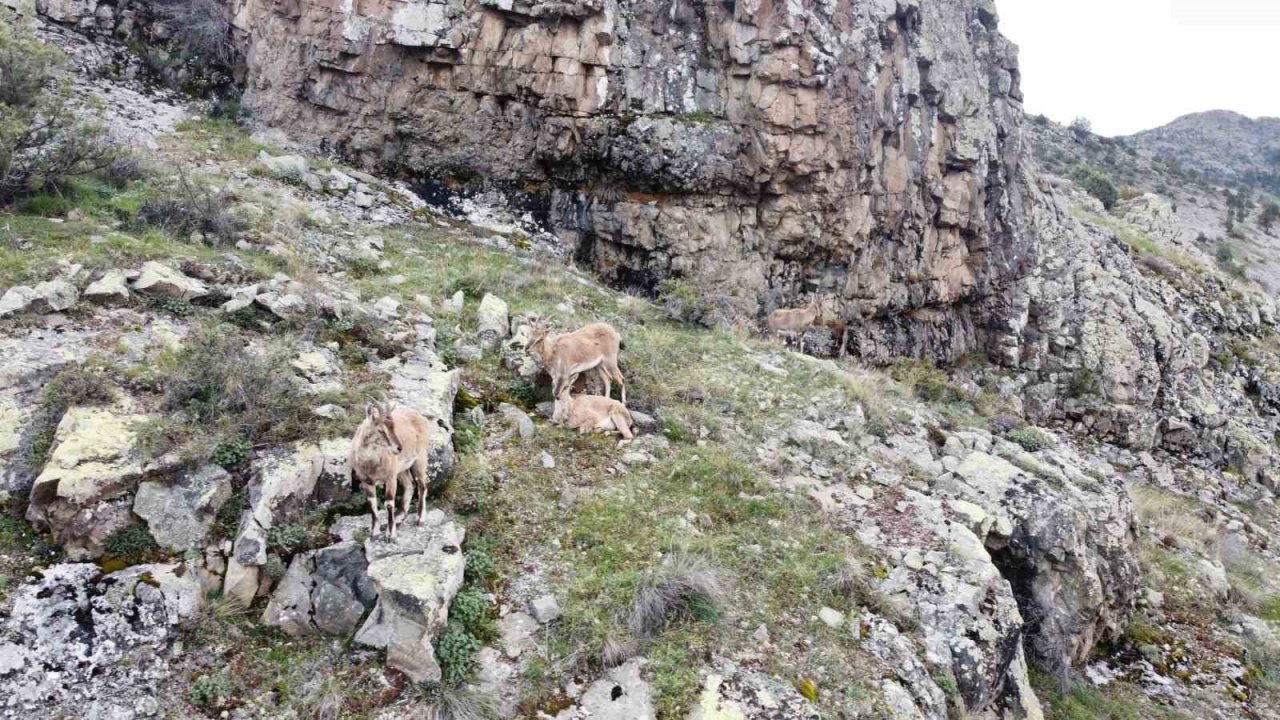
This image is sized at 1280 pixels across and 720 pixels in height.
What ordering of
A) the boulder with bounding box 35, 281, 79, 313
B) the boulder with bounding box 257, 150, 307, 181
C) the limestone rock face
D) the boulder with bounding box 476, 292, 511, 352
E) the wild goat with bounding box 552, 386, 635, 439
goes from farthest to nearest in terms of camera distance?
the limestone rock face → the boulder with bounding box 257, 150, 307, 181 → the boulder with bounding box 476, 292, 511, 352 → the wild goat with bounding box 552, 386, 635, 439 → the boulder with bounding box 35, 281, 79, 313

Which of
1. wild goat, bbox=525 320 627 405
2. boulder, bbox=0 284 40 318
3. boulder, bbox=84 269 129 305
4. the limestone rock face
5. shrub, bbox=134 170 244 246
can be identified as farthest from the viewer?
the limestone rock face

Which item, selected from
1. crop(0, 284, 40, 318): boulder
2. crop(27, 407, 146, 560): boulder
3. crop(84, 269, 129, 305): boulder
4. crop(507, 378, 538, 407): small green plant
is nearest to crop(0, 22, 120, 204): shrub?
crop(84, 269, 129, 305): boulder

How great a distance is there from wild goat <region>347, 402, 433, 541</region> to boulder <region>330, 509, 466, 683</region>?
8.5 inches

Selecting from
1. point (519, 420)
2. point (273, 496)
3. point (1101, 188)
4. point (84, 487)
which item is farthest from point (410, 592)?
point (1101, 188)

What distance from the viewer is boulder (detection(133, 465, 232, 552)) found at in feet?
18.3

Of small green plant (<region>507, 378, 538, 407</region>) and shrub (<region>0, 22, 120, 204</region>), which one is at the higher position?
shrub (<region>0, 22, 120, 204</region>)

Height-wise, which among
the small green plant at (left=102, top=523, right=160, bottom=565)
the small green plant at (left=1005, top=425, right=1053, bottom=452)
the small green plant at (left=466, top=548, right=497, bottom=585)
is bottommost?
the small green plant at (left=466, top=548, right=497, bottom=585)

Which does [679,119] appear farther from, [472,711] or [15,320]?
[472,711]

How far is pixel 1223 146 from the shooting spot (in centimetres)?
6731

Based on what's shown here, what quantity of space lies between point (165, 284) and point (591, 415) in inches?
214

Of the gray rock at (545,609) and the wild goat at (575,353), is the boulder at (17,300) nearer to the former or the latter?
the wild goat at (575,353)

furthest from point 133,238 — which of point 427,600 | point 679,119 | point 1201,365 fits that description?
point 1201,365

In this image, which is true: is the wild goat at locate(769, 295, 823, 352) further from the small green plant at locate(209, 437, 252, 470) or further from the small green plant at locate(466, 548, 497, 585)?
the small green plant at locate(209, 437, 252, 470)

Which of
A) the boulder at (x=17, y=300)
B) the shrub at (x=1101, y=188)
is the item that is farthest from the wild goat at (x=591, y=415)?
the shrub at (x=1101, y=188)
